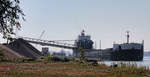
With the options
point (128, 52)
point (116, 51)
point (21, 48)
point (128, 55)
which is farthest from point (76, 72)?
point (116, 51)

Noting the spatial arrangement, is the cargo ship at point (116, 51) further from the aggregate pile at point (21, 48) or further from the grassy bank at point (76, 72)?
the grassy bank at point (76, 72)

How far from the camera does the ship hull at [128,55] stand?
161525 mm

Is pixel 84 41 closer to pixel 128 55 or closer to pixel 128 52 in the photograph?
pixel 128 52

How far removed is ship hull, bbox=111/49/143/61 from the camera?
162m

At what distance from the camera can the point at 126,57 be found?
163m

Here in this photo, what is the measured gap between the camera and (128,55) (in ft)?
533

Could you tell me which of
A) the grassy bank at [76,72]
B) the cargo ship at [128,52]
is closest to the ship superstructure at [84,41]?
the cargo ship at [128,52]

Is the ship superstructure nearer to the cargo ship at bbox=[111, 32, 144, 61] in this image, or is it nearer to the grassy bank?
the cargo ship at bbox=[111, 32, 144, 61]

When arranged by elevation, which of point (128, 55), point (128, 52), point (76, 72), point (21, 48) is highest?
point (21, 48)

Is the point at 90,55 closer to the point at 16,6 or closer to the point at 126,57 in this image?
the point at 126,57

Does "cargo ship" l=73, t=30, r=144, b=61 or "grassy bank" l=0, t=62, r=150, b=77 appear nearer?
"grassy bank" l=0, t=62, r=150, b=77

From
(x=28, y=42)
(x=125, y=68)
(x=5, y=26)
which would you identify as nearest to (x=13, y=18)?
(x=5, y=26)

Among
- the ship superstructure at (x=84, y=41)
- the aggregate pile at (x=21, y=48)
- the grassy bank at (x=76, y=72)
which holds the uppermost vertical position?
the ship superstructure at (x=84, y=41)

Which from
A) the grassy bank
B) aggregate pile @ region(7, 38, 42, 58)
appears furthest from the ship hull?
the grassy bank
